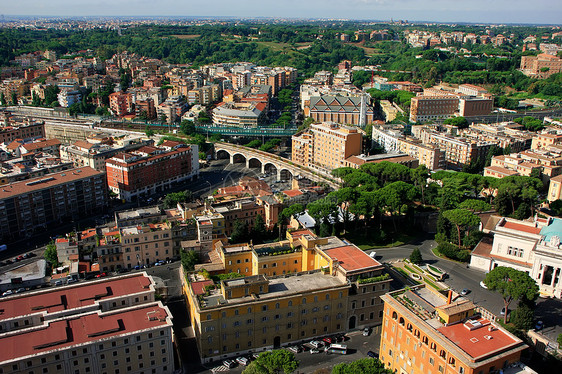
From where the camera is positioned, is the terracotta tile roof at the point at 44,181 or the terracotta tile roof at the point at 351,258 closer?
the terracotta tile roof at the point at 351,258

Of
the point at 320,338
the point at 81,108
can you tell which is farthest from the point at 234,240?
the point at 81,108

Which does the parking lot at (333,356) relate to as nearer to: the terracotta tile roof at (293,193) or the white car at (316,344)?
the white car at (316,344)

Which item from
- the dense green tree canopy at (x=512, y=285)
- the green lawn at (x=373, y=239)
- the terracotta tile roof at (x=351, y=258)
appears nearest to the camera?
the dense green tree canopy at (x=512, y=285)

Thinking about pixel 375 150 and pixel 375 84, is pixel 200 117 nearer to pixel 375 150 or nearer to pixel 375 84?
pixel 375 150

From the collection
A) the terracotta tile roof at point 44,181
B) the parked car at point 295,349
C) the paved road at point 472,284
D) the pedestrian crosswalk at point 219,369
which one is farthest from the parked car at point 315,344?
the terracotta tile roof at point 44,181

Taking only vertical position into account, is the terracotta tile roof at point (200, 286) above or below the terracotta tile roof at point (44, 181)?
below

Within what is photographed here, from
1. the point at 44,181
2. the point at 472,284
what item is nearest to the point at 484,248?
the point at 472,284

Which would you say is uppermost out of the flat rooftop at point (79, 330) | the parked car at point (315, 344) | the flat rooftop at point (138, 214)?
the flat rooftop at point (79, 330)
